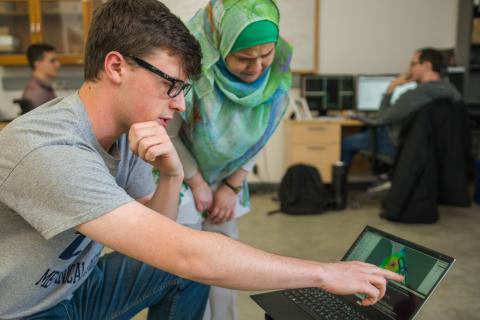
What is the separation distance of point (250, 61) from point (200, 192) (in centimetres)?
42

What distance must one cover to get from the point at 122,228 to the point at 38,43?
3.59 meters

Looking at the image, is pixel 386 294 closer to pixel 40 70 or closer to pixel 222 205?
pixel 222 205

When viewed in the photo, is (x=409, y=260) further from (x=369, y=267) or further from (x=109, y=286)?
(x=109, y=286)

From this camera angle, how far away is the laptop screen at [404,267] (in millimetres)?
982

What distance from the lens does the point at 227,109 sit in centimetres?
135

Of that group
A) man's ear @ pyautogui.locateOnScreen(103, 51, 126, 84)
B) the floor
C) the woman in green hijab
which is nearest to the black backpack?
the floor

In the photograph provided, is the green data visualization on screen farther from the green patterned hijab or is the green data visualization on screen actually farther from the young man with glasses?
the green patterned hijab

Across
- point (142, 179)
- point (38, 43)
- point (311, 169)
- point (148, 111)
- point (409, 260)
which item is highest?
point (38, 43)

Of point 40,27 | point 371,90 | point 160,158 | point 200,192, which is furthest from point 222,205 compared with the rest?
point 40,27

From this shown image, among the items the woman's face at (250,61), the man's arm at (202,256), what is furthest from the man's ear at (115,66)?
the woman's face at (250,61)

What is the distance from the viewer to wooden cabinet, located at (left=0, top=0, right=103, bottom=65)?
392 cm

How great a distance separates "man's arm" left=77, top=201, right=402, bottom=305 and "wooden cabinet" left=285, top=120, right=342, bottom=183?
3069 mm

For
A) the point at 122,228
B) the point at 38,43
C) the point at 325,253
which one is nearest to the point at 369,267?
the point at 122,228

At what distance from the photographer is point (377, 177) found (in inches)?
164
